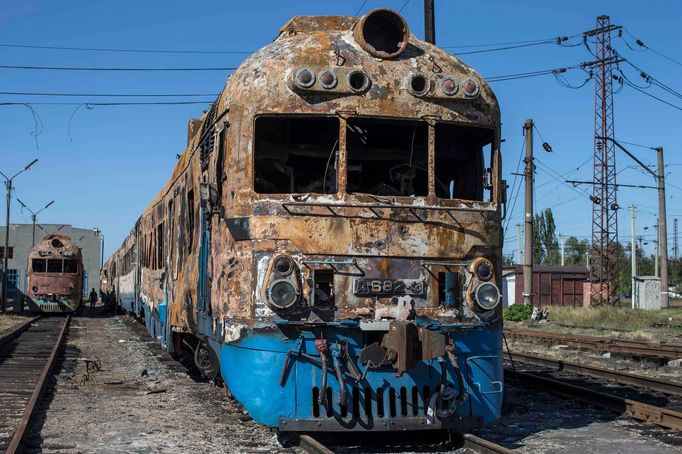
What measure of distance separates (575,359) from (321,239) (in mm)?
9953

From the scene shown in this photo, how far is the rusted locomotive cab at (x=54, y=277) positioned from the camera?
31.9 m

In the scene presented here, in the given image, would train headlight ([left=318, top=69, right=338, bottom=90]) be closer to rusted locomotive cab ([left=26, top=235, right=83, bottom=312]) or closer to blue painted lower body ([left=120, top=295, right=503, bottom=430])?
blue painted lower body ([left=120, top=295, right=503, bottom=430])

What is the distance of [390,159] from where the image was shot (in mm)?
7562

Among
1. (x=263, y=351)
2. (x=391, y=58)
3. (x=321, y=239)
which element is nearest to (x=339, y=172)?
(x=321, y=239)

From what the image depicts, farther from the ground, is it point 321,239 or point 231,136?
point 231,136

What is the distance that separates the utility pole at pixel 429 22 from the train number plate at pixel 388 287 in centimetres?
853

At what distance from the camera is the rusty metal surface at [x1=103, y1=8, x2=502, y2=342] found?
681cm

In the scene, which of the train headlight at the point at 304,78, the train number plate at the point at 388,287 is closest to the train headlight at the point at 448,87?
the train headlight at the point at 304,78

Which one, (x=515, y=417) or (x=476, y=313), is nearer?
(x=476, y=313)

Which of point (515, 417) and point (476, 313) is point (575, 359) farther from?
point (476, 313)

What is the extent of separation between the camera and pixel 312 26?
26.4 ft

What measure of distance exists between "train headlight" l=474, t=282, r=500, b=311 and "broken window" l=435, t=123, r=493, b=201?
1024mm

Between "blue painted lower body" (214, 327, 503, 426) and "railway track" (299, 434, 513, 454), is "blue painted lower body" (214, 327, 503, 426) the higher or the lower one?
the higher one

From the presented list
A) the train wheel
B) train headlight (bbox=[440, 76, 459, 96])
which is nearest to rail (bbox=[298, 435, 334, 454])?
the train wheel
